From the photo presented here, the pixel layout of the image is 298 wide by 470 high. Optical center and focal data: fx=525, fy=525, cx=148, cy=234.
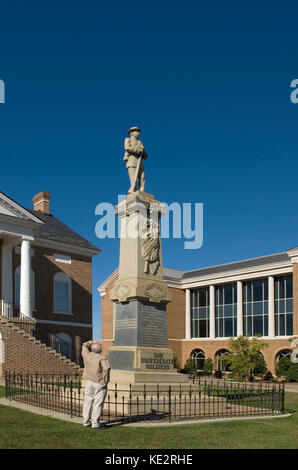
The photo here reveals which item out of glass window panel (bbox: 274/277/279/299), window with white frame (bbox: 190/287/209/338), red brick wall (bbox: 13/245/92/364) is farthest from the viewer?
window with white frame (bbox: 190/287/209/338)

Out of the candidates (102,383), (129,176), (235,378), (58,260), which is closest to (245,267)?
(235,378)

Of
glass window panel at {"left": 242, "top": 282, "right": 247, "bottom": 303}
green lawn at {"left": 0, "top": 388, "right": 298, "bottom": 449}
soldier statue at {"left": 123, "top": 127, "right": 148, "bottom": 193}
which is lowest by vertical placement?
green lawn at {"left": 0, "top": 388, "right": 298, "bottom": 449}

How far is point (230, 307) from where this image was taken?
47719 mm

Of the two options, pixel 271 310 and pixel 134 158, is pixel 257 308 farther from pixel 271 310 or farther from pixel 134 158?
pixel 134 158

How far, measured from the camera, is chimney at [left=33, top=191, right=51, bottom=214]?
40062 mm

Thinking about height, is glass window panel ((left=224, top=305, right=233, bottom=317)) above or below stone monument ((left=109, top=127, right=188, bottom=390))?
below

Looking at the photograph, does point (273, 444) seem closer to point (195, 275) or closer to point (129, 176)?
point (129, 176)

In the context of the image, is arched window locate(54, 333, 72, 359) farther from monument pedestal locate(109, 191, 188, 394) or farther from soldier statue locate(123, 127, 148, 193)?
soldier statue locate(123, 127, 148, 193)

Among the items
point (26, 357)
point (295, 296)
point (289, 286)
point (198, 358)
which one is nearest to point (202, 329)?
point (198, 358)

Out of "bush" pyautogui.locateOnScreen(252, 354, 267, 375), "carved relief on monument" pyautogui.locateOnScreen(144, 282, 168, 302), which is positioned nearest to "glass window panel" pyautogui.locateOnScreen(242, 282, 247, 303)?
"bush" pyautogui.locateOnScreen(252, 354, 267, 375)

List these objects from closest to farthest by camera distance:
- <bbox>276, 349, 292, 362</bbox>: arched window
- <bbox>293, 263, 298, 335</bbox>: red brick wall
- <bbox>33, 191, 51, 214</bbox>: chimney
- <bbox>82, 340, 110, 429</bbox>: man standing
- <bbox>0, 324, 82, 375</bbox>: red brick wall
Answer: <bbox>82, 340, 110, 429</bbox>: man standing < <bbox>0, 324, 82, 375</bbox>: red brick wall < <bbox>33, 191, 51, 214</bbox>: chimney < <bbox>293, 263, 298, 335</bbox>: red brick wall < <bbox>276, 349, 292, 362</bbox>: arched window

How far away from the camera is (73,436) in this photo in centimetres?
930

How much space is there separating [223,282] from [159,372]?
33.7 meters

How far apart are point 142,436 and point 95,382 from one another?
1.31m
